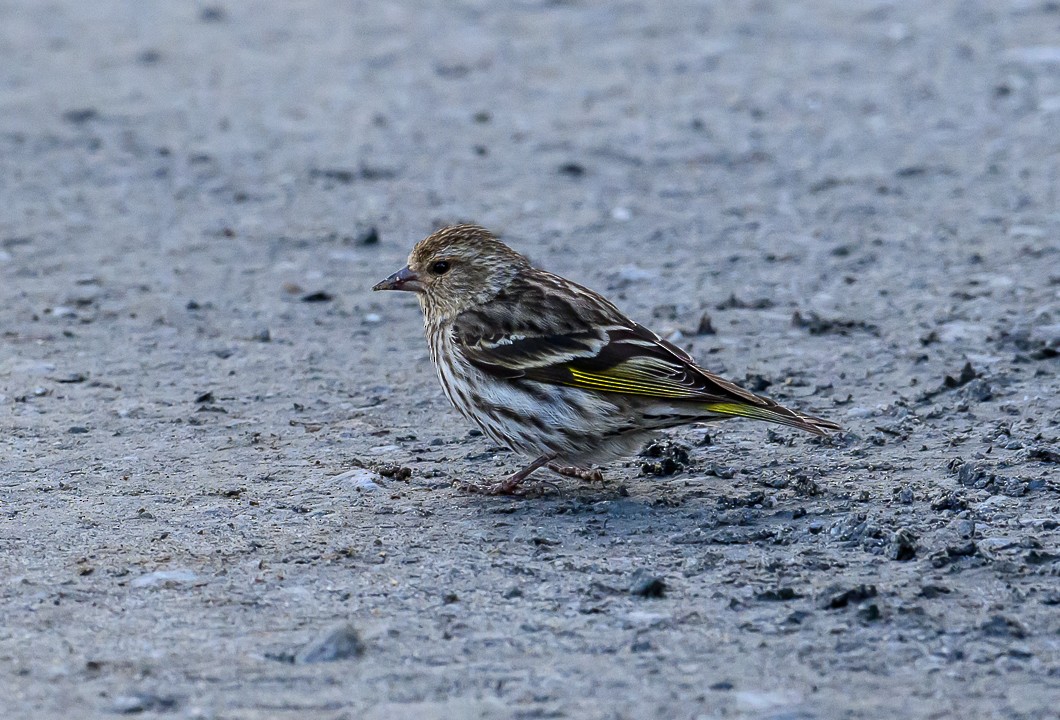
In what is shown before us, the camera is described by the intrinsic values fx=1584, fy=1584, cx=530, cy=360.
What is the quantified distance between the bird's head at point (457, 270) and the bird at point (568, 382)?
0.07m

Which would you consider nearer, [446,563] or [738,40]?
[446,563]

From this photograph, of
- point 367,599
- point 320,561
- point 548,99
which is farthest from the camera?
point 548,99

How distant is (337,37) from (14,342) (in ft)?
23.7

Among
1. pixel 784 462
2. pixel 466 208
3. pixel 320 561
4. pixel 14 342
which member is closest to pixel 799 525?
pixel 784 462

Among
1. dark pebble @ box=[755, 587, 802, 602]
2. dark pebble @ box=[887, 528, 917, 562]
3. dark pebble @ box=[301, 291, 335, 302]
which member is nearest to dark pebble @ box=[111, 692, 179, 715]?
dark pebble @ box=[755, 587, 802, 602]

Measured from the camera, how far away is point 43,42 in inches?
581

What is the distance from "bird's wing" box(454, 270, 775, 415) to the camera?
5.97m

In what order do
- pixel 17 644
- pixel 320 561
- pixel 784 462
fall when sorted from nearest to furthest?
pixel 17 644 < pixel 320 561 < pixel 784 462

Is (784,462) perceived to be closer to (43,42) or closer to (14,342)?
(14,342)

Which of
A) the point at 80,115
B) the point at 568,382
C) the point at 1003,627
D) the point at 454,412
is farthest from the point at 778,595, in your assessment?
the point at 80,115

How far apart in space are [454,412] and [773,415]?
193 centimetres

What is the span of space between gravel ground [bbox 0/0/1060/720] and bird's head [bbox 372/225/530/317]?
610 mm

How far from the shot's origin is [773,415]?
5.84m

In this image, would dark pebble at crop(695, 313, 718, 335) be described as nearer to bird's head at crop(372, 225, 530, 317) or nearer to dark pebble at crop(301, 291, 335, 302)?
bird's head at crop(372, 225, 530, 317)
